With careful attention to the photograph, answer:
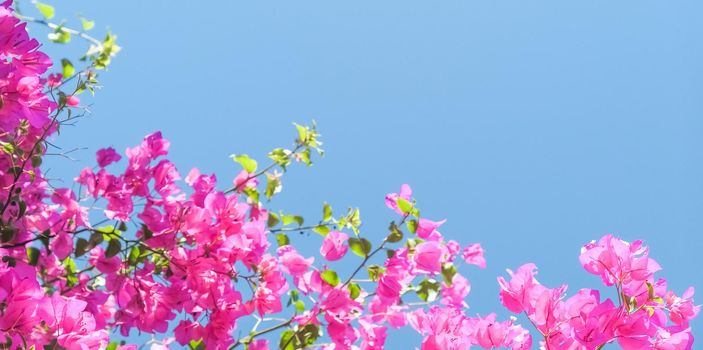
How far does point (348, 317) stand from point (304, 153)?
0.80 m

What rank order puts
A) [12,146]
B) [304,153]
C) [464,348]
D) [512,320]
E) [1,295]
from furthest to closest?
[304,153], [12,146], [512,320], [464,348], [1,295]

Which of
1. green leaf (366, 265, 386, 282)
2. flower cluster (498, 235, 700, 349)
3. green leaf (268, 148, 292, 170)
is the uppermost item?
green leaf (268, 148, 292, 170)

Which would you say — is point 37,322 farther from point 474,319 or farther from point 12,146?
point 474,319

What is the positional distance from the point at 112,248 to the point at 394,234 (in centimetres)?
89

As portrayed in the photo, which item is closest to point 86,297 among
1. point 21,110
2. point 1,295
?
point 21,110

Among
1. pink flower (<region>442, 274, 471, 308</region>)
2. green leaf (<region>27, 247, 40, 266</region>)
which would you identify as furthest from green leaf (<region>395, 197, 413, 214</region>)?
green leaf (<region>27, 247, 40, 266</region>)

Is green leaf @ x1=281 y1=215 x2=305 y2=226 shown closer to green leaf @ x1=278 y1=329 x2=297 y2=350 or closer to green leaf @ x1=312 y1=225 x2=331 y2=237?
green leaf @ x1=312 y1=225 x2=331 y2=237

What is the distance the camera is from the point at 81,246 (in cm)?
202

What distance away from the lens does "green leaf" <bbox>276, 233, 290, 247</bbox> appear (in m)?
2.55

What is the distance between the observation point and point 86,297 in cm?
223

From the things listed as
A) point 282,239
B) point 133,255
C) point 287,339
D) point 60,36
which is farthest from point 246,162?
point 60,36

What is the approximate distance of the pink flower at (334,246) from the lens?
7.48ft

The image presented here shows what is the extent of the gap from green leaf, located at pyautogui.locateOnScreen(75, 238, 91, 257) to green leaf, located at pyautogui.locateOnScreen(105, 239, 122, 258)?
66 millimetres

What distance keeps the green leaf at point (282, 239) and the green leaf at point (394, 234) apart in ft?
1.66
